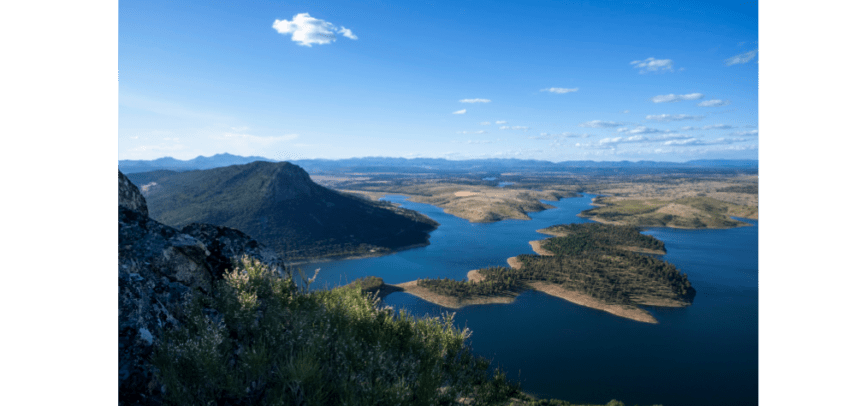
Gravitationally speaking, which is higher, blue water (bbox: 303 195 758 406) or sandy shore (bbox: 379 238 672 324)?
sandy shore (bbox: 379 238 672 324)

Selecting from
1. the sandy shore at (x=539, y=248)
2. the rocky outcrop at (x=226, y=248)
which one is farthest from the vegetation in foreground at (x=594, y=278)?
the rocky outcrop at (x=226, y=248)

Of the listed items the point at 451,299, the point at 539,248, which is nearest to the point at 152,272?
the point at 451,299

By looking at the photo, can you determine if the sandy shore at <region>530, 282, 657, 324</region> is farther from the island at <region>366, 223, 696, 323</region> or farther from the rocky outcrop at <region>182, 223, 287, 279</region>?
the rocky outcrop at <region>182, 223, 287, 279</region>

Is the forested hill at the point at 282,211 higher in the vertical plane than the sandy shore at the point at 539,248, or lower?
higher

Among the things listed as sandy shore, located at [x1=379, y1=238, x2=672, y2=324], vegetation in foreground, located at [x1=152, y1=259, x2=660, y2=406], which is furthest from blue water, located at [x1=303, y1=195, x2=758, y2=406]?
vegetation in foreground, located at [x1=152, y1=259, x2=660, y2=406]

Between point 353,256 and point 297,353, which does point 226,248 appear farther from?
point 353,256

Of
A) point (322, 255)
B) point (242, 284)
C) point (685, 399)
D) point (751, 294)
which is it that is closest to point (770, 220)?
point (242, 284)

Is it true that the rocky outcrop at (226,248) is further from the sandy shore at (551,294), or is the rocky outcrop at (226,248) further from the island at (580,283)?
the sandy shore at (551,294)
